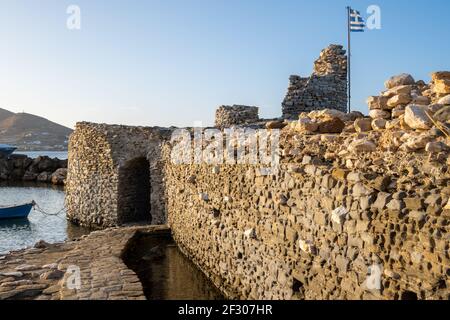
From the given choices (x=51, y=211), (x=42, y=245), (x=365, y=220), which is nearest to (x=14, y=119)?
(x=51, y=211)

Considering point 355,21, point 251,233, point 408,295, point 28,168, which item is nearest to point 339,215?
point 408,295

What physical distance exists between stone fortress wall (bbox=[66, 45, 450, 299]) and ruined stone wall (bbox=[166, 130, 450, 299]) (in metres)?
0.01

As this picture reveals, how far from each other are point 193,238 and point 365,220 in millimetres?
5736

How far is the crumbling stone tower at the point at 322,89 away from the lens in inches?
566

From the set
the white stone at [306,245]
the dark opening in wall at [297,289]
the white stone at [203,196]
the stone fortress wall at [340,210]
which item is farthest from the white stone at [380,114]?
the white stone at [203,196]

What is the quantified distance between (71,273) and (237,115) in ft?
29.8

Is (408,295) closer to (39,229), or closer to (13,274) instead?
(13,274)

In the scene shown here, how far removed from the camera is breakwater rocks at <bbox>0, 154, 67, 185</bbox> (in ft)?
110

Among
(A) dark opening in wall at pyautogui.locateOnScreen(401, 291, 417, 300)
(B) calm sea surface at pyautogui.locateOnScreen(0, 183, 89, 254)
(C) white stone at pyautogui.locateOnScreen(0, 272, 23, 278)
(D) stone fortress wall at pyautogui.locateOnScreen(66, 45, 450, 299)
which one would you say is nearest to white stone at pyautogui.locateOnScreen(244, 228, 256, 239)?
(D) stone fortress wall at pyautogui.locateOnScreen(66, 45, 450, 299)

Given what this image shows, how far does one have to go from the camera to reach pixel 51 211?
60.8 ft

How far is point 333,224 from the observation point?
422 cm

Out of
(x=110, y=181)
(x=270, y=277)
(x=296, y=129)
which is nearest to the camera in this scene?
(x=270, y=277)

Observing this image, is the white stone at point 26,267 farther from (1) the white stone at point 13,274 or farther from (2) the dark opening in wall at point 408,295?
(2) the dark opening in wall at point 408,295

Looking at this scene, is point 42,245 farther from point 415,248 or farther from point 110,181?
point 415,248
